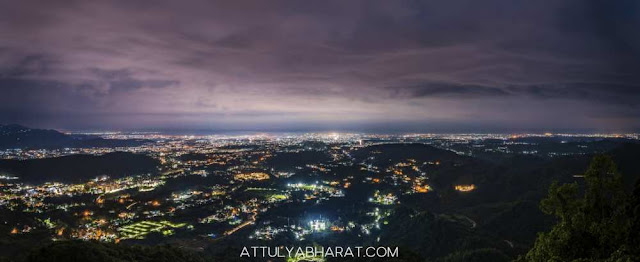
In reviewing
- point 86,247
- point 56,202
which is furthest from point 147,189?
point 86,247

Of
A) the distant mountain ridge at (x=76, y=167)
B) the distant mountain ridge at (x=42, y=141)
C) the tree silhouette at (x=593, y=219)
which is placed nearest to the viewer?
the tree silhouette at (x=593, y=219)

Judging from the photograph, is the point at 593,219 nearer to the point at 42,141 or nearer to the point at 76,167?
the point at 76,167

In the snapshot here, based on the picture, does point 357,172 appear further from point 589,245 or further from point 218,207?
point 589,245

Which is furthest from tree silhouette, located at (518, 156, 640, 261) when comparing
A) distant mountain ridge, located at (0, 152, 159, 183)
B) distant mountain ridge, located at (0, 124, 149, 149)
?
distant mountain ridge, located at (0, 124, 149, 149)

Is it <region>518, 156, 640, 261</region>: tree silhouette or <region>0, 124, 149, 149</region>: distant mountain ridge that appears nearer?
<region>518, 156, 640, 261</region>: tree silhouette

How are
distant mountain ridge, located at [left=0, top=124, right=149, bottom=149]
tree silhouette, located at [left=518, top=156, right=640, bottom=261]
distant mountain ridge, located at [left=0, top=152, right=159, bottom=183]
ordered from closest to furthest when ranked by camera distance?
tree silhouette, located at [left=518, top=156, right=640, bottom=261]
distant mountain ridge, located at [left=0, top=152, right=159, bottom=183]
distant mountain ridge, located at [left=0, top=124, right=149, bottom=149]

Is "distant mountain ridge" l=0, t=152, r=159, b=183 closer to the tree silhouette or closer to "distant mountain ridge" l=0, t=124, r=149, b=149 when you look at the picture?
"distant mountain ridge" l=0, t=124, r=149, b=149

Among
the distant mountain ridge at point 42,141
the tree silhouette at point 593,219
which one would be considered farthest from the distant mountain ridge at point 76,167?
the tree silhouette at point 593,219

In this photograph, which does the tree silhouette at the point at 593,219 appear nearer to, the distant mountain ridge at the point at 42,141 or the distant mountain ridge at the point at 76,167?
the distant mountain ridge at the point at 76,167

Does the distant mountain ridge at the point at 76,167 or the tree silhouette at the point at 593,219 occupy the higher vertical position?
the tree silhouette at the point at 593,219
